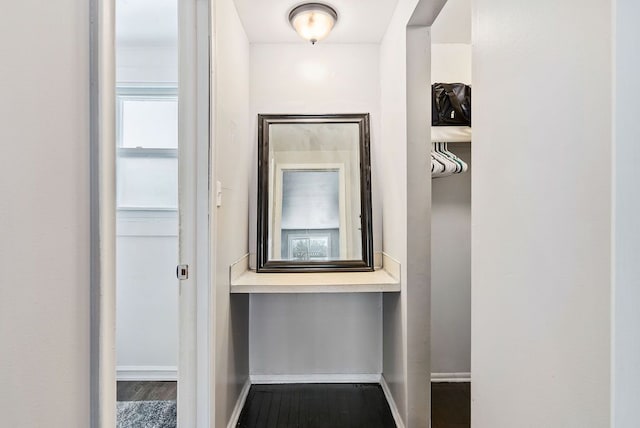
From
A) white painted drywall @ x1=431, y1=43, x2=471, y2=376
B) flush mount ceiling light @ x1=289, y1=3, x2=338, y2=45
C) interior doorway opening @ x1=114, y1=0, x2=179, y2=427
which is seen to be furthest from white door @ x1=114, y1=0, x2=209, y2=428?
white painted drywall @ x1=431, y1=43, x2=471, y2=376

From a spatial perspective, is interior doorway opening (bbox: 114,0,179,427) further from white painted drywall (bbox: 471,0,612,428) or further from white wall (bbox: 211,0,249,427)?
white painted drywall (bbox: 471,0,612,428)

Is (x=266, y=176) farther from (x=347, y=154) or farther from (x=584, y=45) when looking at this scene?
(x=584, y=45)

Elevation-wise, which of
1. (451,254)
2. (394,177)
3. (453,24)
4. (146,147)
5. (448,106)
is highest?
(453,24)

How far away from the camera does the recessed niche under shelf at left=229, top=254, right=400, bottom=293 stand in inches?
82.9

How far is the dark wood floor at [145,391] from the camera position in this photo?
Result: 2488 millimetres

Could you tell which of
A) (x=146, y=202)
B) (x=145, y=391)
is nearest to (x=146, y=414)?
(x=145, y=391)

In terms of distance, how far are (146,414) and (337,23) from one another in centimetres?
272

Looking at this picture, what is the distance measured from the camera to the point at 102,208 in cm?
76

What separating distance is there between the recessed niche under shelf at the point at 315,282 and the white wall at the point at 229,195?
108 millimetres

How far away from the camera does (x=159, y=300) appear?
273 cm

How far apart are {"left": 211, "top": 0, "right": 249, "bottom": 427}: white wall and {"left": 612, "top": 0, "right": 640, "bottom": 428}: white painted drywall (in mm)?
1431

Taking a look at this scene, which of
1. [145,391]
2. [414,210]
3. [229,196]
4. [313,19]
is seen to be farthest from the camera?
[145,391]

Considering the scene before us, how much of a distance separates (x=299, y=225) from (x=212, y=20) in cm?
138

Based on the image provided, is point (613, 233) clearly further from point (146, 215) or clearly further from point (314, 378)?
point (146, 215)
